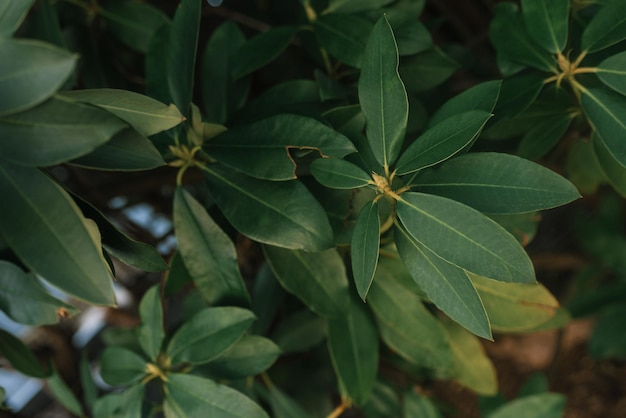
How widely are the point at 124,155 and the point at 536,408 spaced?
28.8 inches

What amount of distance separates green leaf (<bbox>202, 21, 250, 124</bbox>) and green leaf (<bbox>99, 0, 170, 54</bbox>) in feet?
0.40

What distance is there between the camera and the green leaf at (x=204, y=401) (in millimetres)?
673

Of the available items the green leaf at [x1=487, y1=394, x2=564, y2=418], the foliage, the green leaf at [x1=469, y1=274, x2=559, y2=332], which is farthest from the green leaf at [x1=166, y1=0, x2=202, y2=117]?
the green leaf at [x1=487, y1=394, x2=564, y2=418]

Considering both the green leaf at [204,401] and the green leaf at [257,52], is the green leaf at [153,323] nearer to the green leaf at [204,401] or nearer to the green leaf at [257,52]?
the green leaf at [204,401]

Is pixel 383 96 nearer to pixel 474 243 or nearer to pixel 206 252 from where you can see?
pixel 474 243

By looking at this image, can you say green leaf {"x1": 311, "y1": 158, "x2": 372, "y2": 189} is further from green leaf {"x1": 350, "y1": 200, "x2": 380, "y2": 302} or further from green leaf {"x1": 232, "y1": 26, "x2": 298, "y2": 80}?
green leaf {"x1": 232, "y1": 26, "x2": 298, "y2": 80}

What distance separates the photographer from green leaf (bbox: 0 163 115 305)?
0.45 meters

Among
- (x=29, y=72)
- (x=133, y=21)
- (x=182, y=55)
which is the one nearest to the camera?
(x=29, y=72)

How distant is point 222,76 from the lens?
79cm

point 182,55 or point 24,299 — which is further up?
point 182,55

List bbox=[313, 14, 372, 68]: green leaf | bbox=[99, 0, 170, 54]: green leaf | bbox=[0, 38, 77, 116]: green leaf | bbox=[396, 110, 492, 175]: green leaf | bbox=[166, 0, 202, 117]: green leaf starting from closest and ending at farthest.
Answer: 1. bbox=[0, 38, 77, 116]: green leaf
2. bbox=[396, 110, 492, 175]: green leaf
3. bbox=[166, 0, 202, 117]: green leaf
4. bbox=[313, 14, 372, 68]: green leaf
5. bbox=[99, 0, 170, 54]: green leaf

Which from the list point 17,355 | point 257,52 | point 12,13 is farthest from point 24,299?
point 257,52

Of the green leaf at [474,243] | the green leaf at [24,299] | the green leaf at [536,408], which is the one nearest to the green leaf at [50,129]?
the green leaf at [24,299]

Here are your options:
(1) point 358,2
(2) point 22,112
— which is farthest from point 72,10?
(2) point 22,112
